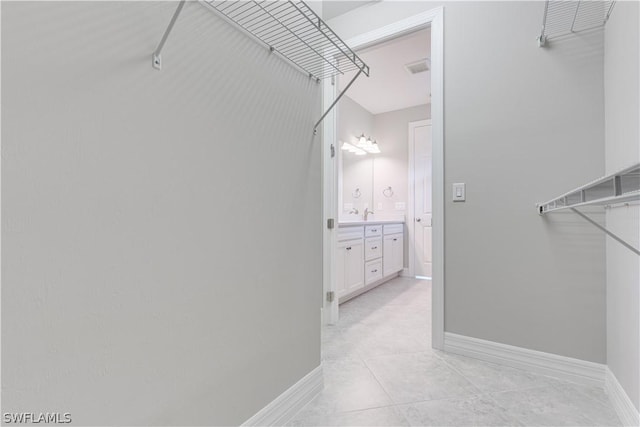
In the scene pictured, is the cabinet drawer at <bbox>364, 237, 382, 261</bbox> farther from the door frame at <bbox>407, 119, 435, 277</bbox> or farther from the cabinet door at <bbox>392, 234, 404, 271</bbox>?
the door frame at <bbox>407, 119, 435, 277</bbox>

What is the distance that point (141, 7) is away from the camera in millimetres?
778

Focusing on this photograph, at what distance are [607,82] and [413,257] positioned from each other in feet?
10.8

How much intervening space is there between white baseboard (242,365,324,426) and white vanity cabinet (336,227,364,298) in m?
1.34

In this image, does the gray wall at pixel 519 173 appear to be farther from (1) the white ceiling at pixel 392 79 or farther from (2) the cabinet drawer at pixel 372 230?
(2) the cabinet drawer at pixel 372 230

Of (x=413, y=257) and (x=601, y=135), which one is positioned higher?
(x=601, y=135)

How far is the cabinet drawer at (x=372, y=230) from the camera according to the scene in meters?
3.48

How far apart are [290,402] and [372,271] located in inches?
94.6

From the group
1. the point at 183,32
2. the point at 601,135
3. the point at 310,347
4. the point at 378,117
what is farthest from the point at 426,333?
the point at 378,117

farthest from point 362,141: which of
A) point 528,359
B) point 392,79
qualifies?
point 528,359

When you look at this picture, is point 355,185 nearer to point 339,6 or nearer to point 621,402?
point 339,6

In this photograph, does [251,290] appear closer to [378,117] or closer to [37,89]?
[37,89]

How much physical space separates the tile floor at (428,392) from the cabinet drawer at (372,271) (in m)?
1.17

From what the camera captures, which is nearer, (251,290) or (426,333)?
(251,290)

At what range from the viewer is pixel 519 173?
183cm
